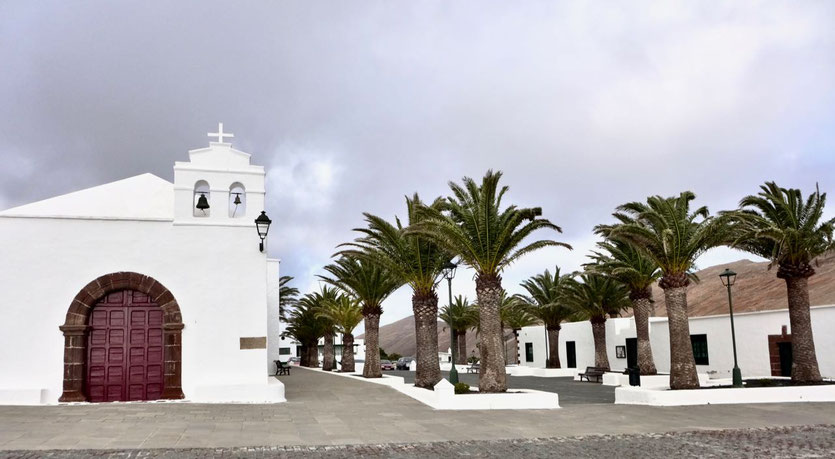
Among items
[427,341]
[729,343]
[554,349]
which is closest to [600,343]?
[554,349]

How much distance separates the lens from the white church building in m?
14.9

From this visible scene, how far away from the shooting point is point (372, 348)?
25.4m

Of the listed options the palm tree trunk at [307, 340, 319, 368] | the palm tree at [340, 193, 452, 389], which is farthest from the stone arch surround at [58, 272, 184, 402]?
the palm tree trunk at [307, 340, 319, 368]

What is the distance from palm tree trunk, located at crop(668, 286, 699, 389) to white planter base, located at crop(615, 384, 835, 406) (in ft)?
2.57

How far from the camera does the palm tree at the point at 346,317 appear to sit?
32.1 m

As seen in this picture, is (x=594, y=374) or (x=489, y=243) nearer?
(x=489, y=243)

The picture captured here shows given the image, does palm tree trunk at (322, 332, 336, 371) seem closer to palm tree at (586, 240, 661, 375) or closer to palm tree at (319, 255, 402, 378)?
palm tree at (319, 255, 402, 378)

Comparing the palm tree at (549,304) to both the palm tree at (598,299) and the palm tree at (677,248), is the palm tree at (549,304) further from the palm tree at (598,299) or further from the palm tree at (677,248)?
the palm tree at (677,248)

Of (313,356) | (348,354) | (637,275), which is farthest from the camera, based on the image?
(313,356)

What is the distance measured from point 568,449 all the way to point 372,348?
16.1 m

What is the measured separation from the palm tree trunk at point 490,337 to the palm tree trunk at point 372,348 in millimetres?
9522

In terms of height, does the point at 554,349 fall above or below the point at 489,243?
below

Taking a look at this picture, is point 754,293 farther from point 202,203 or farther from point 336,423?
point 336,423

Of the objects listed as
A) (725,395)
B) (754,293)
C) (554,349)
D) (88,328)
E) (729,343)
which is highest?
(754,293)
